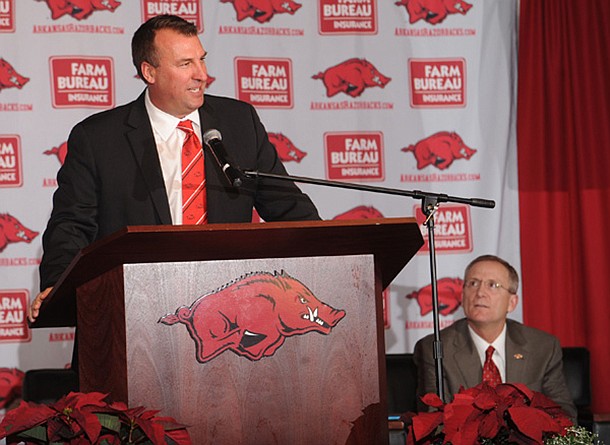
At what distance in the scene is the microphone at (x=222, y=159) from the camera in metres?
2.64

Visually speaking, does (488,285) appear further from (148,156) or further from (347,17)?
(148,156)

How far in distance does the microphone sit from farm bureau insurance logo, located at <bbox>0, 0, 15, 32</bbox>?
293cm

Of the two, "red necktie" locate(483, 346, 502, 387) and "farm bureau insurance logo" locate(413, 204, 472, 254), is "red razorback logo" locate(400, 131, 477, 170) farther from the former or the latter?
"red necktie" locate(483, 346, 502, 387)

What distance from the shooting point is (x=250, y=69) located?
5.59m

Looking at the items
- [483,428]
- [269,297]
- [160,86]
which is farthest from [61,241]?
[483,428]

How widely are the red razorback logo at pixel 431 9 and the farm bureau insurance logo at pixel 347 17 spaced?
0.18 meters

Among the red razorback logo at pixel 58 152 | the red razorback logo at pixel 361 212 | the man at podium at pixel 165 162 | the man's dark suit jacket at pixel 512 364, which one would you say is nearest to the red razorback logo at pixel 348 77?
the red razorback logo at pixel 361 212

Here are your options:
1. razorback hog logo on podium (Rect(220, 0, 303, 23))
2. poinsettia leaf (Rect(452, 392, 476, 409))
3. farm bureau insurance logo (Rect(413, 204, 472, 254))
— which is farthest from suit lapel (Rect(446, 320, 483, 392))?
poinsettia leaf (Rect(452, 392, 476, 409))

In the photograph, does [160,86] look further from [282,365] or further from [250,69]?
[250,69]

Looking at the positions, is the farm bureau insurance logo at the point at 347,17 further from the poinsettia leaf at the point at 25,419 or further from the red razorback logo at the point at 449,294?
the poinsettia leaf at the point at 25,419

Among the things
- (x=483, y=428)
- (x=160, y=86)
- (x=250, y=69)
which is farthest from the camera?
(x=250, y=69)

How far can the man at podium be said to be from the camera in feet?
10.1

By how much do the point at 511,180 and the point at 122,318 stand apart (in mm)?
3864

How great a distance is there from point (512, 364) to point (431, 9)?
208 cm
